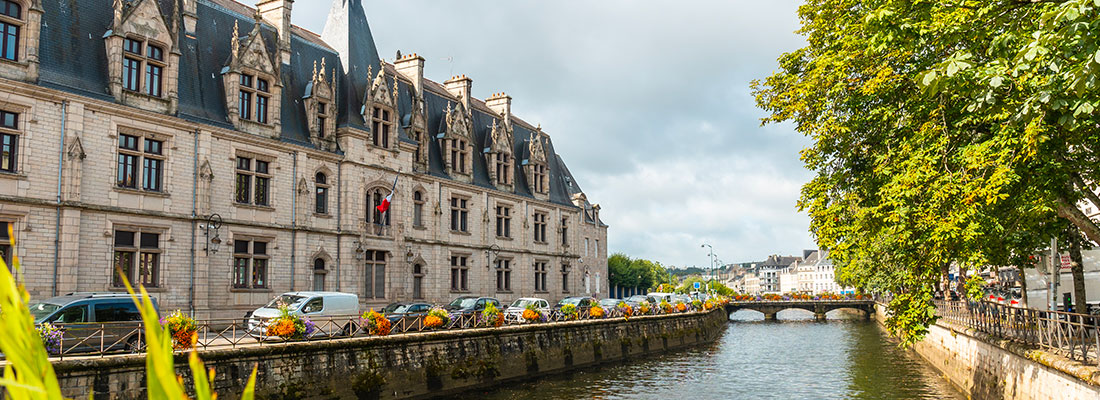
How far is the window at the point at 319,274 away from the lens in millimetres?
35031

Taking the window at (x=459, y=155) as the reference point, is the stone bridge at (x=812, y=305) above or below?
below

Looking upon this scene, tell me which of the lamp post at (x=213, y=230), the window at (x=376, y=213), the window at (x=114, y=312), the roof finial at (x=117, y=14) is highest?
the roof finial at (x=117, y=14)

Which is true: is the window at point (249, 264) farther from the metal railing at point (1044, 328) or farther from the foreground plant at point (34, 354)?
the foreground plant at point (34, 354)

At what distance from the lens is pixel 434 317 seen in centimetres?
2756

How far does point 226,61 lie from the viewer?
105 ft

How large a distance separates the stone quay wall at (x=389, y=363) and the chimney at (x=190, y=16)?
14.9 meters

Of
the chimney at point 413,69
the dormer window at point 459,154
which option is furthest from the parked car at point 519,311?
the chimney at point 413,69

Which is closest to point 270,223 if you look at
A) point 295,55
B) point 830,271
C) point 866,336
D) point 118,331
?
point 295,55

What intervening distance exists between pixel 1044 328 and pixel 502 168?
3313 centimetres

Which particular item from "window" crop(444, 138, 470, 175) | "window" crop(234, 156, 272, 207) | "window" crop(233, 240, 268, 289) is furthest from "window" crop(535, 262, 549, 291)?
"window" crop(234, 156, 272, 207)

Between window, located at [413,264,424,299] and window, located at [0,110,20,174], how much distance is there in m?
18.9

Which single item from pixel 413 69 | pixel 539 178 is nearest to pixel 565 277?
pixel 539 178

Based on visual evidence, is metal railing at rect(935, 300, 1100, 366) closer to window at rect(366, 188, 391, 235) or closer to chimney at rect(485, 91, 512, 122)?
window at rect(366, 188, 391, 235)

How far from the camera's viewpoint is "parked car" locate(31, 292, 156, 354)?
18.1 metres
